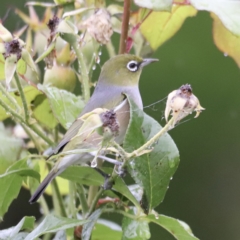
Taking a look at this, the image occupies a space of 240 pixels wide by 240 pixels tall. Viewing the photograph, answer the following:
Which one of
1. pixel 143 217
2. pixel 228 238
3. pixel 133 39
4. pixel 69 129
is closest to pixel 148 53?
pixel 133 39

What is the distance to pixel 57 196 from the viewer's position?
0.73 meters

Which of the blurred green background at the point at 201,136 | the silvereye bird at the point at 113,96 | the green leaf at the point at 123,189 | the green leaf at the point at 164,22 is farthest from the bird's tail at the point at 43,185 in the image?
the blurred green background at the point at 201,136

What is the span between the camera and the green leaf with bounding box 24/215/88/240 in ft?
1.94

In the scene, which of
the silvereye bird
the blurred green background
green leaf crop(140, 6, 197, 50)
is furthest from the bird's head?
the blurred green background

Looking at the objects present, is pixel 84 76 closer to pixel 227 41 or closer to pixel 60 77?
Result: pixel 60 77

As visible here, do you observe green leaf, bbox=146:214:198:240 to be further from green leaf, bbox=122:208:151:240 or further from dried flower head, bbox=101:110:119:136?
dried flower head, bbox=101:110:119:136

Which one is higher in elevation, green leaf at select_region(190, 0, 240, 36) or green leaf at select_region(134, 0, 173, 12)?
green leaf at select_region(134, 0, 173, 12)

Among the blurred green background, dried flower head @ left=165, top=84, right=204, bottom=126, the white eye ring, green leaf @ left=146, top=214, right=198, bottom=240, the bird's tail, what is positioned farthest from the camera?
the blurred green background

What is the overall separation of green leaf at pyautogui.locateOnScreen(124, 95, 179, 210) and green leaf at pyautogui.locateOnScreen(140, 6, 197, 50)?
0.23 meters

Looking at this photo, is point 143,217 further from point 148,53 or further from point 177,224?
point 148,53

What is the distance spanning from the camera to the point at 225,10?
0.63 m

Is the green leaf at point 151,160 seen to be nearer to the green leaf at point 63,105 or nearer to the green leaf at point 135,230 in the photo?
the green leaf at point 135,230

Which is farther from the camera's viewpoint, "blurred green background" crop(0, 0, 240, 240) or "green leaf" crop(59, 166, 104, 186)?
"blurred green background" crop(0, 0, 240, 240)

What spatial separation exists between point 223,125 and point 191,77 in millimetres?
254
